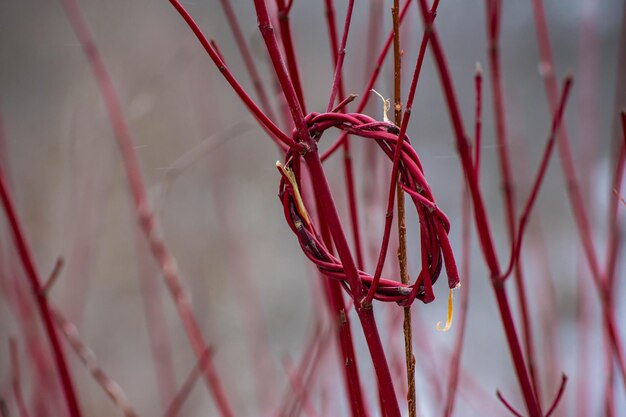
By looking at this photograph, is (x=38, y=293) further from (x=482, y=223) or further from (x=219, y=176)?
(x=219, y=176)

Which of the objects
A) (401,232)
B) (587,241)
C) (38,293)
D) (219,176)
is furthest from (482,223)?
(219,176)

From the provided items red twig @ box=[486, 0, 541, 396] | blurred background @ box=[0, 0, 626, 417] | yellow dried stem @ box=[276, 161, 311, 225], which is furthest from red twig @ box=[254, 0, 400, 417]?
blurred background @ box=[0, 0, 626, 417]

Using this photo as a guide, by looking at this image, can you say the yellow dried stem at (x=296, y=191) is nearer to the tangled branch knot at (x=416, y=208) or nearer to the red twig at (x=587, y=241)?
the tangled branch knot at (x=416, y=208)

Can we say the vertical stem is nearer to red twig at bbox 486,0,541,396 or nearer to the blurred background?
red twig at bbox 486,0,541,396

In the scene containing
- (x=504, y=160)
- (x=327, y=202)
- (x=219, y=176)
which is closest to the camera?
(x=327, y=202)

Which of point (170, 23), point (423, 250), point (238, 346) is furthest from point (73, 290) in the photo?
point (423, 250)

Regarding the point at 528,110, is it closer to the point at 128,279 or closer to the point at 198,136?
the point at 198,136

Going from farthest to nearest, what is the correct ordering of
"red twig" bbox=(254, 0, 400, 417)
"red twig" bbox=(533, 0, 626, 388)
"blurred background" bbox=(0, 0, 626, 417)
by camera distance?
"blurred background" bbox=(0, 0, 626, 417) → "red twig" bbox=(533, 0, 626, 388) → "red twig" bbox=(254, 0, 400, 417)
